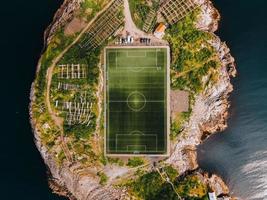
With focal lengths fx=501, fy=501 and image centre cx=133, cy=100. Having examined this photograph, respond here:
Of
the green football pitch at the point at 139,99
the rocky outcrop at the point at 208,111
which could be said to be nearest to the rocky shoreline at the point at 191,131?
the rocky outcrop at the point at 208,111

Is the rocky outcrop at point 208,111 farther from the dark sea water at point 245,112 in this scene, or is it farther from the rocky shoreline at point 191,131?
the dark sea water at point 245,112

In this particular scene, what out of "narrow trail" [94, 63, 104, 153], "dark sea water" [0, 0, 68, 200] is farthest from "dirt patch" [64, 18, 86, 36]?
"narrow trail" [94, 63, 104, 153]

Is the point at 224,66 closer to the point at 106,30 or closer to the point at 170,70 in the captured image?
the point at 170,70

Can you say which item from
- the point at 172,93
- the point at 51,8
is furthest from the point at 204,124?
the point at 51,8

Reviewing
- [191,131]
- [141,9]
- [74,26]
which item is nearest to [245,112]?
[191,131]

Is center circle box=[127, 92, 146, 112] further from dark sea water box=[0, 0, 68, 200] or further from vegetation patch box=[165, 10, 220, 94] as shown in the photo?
dark sea water box=[0, 0, 68, 200]
